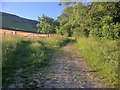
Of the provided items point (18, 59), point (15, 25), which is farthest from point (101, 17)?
point (15, 25)

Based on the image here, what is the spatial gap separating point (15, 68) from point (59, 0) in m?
8.31

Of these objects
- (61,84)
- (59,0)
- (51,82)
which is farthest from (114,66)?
(59,0)

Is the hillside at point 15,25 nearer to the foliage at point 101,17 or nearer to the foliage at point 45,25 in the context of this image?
the foliage at point 45,25

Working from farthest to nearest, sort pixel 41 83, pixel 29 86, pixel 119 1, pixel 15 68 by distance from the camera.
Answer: pixel 119 1 → pixel 15 68 → pixel 41 83 → pixel 29 86

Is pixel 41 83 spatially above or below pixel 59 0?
below

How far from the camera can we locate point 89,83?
3.51 meters

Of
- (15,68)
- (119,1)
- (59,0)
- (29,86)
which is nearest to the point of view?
(29,86)

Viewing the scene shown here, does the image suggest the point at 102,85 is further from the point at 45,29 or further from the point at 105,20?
the point at 45,29

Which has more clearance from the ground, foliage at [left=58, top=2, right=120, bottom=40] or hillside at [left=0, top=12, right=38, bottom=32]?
hillside at [left=0, top=12, right=38, bottom=32]

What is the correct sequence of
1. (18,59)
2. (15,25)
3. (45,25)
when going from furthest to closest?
1. (15,25)
2. (45,25)
3. (18,59)

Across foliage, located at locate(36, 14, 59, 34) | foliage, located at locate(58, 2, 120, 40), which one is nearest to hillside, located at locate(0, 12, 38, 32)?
foliage, located at locate(36, 14, 59, 34)

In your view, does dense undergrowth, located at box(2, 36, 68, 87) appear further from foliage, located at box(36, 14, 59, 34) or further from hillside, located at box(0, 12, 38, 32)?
hillside, located at box(0, 12, 38, 32)

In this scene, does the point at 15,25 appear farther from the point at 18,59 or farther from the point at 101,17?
the point at 101,17

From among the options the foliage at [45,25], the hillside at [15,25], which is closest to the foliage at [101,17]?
the foliage at [45,25]
